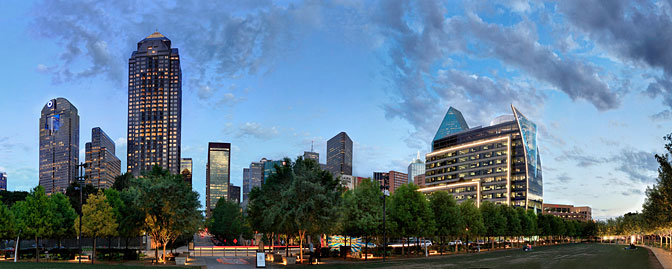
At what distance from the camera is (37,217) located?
51.5 metres

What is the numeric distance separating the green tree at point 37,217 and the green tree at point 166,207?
10106mm

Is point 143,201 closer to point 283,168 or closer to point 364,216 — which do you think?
point 283,168

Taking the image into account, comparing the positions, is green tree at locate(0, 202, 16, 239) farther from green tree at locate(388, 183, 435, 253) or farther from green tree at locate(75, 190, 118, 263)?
green tree at locate(388, 183, 435, 253)

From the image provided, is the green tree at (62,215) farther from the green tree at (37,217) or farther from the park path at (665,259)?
the park path at (665,259)

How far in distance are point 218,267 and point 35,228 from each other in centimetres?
2022

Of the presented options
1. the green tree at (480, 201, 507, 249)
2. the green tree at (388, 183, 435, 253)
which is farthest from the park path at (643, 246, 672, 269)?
the green tree at (480, 201, 507, 249)

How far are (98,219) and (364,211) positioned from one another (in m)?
28.3

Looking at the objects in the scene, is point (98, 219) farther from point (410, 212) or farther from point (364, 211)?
point (410, 212)

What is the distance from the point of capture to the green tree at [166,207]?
47.5 meters

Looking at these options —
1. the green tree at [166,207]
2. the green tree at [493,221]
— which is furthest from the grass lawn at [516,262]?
the green tree at [493,221]

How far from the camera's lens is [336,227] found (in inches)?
1945

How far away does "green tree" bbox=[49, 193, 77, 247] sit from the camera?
5353 cm

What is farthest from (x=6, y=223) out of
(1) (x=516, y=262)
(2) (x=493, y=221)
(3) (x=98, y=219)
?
(2) (x=493, y=221)

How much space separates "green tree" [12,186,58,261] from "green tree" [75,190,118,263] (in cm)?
252
